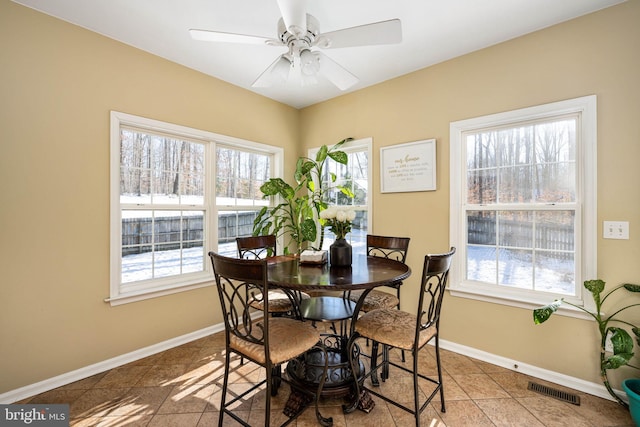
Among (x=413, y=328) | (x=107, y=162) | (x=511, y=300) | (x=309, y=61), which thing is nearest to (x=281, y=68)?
(x=309, y=61)

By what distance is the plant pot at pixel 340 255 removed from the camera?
80.3 inches

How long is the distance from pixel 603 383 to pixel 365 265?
186 centimetres

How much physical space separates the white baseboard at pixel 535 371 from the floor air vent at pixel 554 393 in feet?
0.36

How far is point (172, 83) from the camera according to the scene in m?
2.75

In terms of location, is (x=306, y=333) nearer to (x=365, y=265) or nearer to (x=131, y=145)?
(x=365, y=265)

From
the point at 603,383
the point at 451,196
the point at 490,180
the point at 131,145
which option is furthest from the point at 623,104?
the point at 131,145

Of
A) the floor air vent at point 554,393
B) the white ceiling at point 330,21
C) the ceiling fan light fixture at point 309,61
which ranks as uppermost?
the white ceiling at point 330,21

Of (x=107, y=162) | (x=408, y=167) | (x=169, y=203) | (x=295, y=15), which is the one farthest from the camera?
(x=408, y=167)

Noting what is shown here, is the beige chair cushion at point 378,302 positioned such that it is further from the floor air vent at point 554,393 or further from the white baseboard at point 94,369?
the white baseboard at point 94,369

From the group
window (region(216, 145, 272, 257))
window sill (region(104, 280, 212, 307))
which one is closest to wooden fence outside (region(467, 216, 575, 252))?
window (region(216, 145, 272, 257))

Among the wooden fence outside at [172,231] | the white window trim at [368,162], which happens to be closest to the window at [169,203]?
the wooden fence outside at [172,231]

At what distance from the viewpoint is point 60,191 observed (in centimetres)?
214

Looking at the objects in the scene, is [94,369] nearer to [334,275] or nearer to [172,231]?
[172,231]

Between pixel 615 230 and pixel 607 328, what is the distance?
27.0 inches
